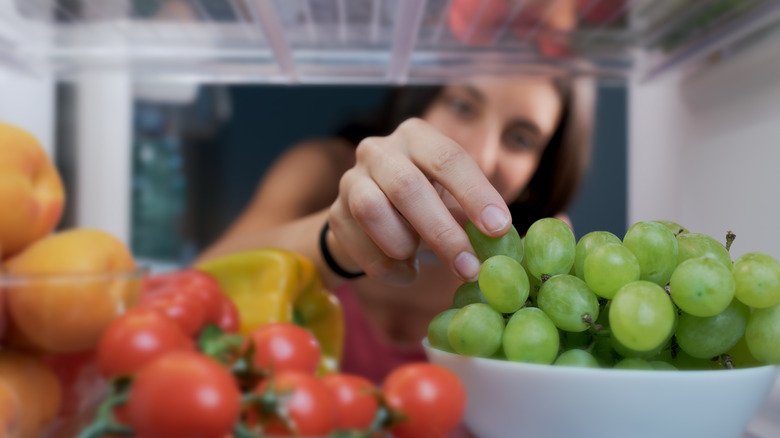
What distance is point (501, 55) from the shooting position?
0.73m

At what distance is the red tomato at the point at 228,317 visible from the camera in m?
0.51

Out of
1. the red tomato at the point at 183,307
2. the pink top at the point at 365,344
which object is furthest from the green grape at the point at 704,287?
the pink top at the point at 365,344

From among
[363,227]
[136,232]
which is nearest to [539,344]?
[363,227]

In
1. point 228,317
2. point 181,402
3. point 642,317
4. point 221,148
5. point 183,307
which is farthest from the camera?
point 221,148

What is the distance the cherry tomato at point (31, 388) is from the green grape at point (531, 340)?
0.81ft

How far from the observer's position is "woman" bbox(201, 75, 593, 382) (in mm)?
442

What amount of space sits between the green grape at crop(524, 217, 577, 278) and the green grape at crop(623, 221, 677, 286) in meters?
0.04

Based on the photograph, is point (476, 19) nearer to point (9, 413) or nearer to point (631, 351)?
point (631, 351)

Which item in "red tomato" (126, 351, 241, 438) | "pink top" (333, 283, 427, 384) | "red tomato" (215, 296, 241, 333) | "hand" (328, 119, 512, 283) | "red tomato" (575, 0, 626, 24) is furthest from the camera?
"pink top" (333, 283, 427, 384)

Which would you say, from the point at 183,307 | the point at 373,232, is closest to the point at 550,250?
the point at 373,232

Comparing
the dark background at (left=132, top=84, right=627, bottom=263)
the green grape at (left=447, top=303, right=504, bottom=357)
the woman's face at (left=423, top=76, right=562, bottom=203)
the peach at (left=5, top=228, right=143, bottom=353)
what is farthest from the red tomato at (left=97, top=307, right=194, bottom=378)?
A: the dark background at (left=132, top=84, right=627, bottom=263)

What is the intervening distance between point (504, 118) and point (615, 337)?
426 millimetres

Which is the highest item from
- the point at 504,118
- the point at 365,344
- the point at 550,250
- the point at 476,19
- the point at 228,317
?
the point at 476,19

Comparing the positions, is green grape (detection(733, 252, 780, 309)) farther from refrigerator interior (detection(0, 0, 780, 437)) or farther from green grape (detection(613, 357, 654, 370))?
refrigerator interior (detection(0, 0, 780, 437))
